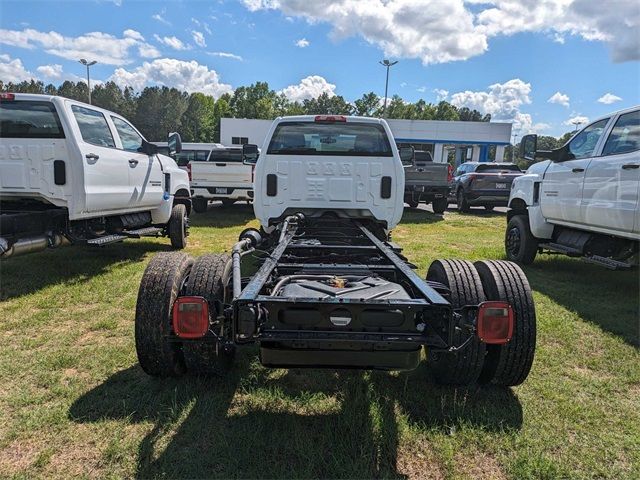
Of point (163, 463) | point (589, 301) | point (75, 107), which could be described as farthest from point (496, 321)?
point (75, 107)

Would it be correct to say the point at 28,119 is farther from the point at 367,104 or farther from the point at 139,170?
the point at 367,104

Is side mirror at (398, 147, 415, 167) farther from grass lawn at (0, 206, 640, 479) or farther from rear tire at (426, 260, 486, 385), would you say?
rear tire at (426, 260, 486, 385)

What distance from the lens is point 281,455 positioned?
2.34 meters

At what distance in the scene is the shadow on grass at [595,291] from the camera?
4.47 m

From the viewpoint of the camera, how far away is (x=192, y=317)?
250 centimetres

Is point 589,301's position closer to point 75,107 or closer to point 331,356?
point 331,356

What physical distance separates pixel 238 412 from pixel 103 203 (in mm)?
4144

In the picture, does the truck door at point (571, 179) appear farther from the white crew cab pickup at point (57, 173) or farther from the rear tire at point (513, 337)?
the white crew cab pickup at point (57, 173)

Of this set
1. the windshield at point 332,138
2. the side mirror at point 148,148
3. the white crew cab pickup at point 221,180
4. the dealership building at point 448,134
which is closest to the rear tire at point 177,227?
the side mirror at point 148,148

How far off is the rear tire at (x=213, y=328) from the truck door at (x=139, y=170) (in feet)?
13.6

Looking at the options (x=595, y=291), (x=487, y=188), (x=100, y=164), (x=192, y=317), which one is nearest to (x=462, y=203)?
(x=487, y=188)

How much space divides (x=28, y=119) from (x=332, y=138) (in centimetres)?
369

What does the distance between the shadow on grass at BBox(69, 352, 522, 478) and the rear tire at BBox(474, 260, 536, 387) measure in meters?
0.17

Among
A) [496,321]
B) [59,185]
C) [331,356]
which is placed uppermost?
[59,185]
